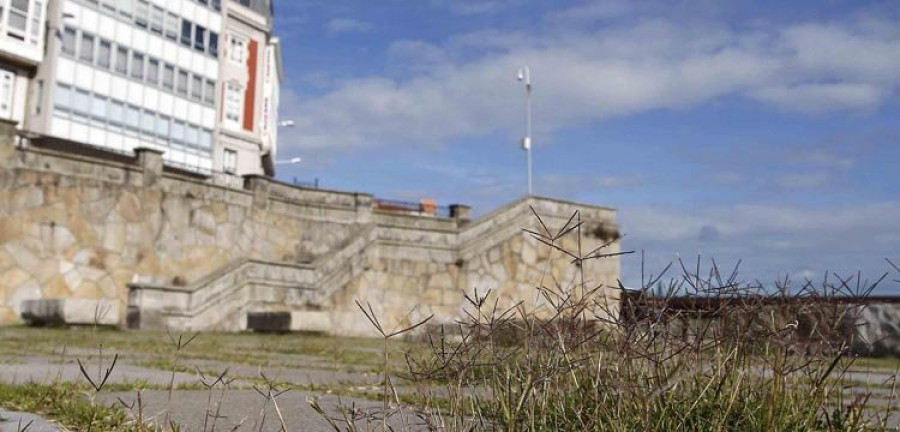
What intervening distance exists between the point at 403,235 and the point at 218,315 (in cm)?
795

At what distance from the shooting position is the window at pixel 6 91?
1303 inches

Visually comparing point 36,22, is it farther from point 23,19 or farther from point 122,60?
point 122,60

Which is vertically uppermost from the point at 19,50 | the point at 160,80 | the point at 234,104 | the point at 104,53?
the point at 234,104

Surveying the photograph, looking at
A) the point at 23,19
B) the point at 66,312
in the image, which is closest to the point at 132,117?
the point at 23,19

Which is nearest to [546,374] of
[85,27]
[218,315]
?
[218,315]

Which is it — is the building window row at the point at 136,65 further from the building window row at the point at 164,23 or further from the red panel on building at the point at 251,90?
the red panel on building at the point at 251,90

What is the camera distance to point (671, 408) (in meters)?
2.78

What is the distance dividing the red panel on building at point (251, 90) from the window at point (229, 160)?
181 centimetres

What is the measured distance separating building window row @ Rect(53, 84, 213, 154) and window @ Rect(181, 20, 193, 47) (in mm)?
4032

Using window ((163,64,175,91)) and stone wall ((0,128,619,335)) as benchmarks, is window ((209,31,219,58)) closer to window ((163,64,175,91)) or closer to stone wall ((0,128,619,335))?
window ((163,64,175,91))

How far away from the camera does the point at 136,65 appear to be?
39219 mm

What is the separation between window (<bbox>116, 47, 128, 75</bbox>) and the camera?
38.0 metres

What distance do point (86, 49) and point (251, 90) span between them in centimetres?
1277

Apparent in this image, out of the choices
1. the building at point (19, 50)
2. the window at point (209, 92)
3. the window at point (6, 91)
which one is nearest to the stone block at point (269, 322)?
the building at point (19, 50)
